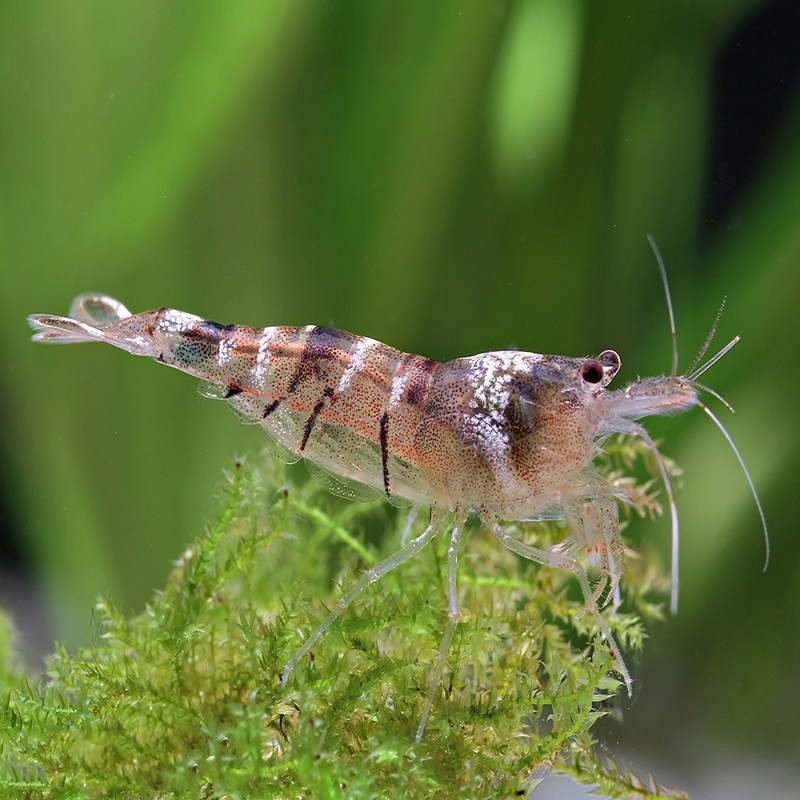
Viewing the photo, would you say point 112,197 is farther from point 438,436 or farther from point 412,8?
point 438,436

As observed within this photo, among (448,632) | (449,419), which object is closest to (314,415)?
(449,419)

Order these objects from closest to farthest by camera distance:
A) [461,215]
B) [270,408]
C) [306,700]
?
[306,700] → [270,408] → [461,215]

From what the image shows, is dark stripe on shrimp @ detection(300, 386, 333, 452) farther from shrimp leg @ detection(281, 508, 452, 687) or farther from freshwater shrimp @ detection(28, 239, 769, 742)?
shrimp leg @ detection(281, 508, 452, 687)

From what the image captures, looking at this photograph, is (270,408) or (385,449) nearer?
(385,449)

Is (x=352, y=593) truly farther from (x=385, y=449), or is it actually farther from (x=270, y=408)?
(x=270, y=408)

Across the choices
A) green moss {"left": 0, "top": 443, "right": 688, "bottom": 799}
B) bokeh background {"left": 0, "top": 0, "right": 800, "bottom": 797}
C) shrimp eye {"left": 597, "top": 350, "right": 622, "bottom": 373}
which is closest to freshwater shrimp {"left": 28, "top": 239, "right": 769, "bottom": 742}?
shrimp eye {"left": 597, "top": 350, "right": 622, "bottom": 373}

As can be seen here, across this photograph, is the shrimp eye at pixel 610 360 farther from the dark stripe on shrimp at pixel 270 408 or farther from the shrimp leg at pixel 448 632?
the dark stripe on shrimp at pixel 270 408

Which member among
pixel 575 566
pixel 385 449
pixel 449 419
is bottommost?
pixel 575 566
